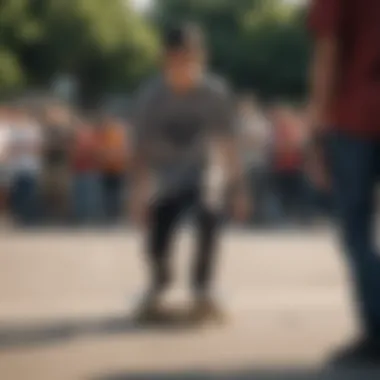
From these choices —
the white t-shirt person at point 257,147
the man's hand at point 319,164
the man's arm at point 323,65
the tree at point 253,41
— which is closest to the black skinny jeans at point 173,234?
the man's hand at point 319,164

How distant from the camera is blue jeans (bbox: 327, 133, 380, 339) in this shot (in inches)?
193

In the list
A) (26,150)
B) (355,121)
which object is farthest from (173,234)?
(26,150)

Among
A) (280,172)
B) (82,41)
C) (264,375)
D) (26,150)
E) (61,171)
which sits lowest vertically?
(264,375)

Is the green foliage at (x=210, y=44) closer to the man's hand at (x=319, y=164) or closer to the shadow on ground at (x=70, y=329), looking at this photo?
the shadow on ground at (x=70, y=329)

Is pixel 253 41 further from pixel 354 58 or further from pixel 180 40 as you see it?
pixel 354 58

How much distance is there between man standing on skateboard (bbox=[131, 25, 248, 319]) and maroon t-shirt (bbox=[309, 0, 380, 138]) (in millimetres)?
1307

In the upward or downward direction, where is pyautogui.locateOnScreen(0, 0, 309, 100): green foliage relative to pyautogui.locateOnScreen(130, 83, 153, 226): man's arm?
upward

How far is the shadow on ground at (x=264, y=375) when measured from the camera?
476cm

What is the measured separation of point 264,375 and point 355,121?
3.28 feet

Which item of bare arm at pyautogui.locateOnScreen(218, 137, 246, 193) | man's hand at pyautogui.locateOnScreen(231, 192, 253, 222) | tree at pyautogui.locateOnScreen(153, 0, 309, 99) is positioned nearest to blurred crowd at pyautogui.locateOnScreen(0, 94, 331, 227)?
man's hand at pyautogui.locateOnScreen(231, 192, 253, 222)

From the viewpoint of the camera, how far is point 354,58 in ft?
16.2

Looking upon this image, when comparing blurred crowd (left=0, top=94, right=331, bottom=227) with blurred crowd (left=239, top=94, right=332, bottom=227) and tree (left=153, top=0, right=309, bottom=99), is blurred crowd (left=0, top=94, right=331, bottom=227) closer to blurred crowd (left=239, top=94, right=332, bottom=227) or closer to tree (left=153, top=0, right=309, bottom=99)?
blurred crowd (left=239, top=94, right=332, bottom=227)

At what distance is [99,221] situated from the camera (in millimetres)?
12781

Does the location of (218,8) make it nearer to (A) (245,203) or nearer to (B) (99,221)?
(B) (99,221)
